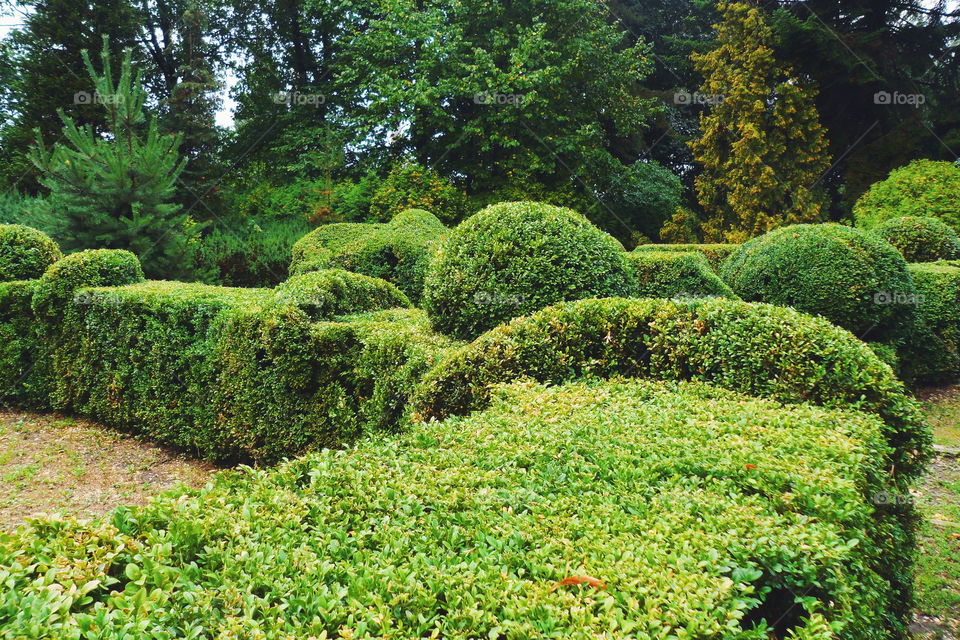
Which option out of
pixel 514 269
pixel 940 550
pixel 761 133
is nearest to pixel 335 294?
pixel 514 269

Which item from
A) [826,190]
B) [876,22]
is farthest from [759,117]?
[876,22]

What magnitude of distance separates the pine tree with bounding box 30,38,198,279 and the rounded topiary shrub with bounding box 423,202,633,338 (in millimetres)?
7704

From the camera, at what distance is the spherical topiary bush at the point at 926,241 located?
39.0 ft

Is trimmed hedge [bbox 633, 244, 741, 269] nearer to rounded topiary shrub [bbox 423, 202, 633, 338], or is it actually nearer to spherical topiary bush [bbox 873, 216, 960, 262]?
spherical topiary bush [bbox 873, 216, 960, 262]

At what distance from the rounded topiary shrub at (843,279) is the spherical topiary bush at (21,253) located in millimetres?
11213

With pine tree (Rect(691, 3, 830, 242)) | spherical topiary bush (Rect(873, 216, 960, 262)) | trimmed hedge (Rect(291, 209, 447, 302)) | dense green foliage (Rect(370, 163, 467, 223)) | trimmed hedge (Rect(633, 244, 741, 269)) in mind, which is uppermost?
pine tree (Rect(691, 3, 830, 242))

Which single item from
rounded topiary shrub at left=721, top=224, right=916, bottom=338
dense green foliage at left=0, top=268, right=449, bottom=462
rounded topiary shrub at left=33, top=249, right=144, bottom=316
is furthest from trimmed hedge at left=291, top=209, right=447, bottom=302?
rounded topiary shrub at left=721, top=224, right=916, bottom=338

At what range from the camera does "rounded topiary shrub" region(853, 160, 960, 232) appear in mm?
15055

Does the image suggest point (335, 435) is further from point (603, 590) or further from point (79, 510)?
point (603, 590)

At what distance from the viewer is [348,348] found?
5.53 metres

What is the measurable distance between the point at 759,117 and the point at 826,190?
408cm

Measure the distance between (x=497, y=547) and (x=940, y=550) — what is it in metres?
4.93

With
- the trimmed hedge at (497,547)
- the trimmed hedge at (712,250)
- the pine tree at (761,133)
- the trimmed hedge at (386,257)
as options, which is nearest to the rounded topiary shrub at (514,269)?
the trimmed hedge at (497,547)

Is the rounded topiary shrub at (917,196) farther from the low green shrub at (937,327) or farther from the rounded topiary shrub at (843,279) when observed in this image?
the rounded topiary shrub at (843,279)
